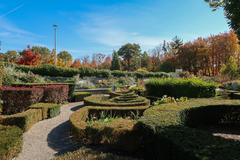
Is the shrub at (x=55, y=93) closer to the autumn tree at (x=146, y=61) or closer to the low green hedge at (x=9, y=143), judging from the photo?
the low green hedge at (x=9, y=143)

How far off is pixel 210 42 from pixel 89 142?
48515 mm

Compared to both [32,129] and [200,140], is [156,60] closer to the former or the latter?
[32,129]

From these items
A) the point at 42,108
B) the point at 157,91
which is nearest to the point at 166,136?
the point at 42,108

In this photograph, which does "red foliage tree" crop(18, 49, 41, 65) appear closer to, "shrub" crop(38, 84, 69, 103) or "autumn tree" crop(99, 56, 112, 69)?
"autumn tree" crop(99, 56, 112, 69)

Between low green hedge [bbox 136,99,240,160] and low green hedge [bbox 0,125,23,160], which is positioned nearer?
low green hedge [bbox 136,99,240,160]

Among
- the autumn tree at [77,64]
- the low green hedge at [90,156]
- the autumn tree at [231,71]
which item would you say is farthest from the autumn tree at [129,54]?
the low green hedge at [90,156]

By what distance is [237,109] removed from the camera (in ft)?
34.1

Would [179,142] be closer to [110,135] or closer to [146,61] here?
[110,135]

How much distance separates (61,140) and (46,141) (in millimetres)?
426

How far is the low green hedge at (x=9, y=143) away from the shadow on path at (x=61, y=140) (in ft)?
3.33

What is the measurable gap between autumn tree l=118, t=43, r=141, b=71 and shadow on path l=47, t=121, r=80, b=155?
58.7 metres

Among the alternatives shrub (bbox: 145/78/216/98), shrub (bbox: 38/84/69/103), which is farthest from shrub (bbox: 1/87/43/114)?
shrub (bbox: 145/78/216/98)

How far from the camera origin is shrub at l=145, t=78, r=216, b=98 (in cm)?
1468

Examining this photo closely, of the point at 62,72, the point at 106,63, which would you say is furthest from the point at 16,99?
the point at 106,63
